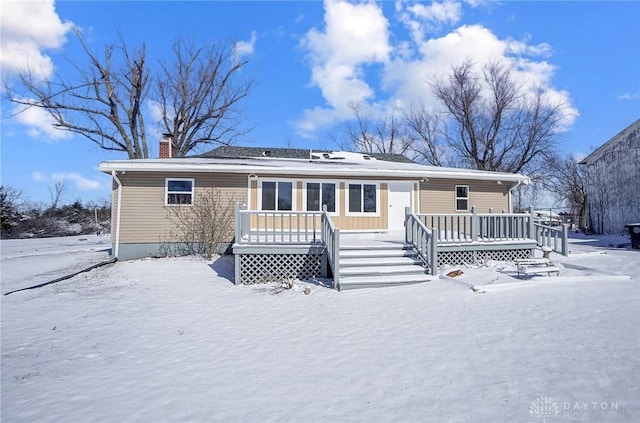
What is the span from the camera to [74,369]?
13.2 ft

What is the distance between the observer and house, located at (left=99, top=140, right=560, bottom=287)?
877cm

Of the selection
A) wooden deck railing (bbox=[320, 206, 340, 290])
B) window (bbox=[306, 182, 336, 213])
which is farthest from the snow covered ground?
window (bbox=[306, 182, 336, 213])

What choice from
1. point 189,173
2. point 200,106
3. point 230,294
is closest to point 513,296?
point 230,294

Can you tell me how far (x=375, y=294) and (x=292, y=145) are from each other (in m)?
28.7

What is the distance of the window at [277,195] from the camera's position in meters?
12.7

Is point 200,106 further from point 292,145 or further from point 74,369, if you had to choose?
point 74,369

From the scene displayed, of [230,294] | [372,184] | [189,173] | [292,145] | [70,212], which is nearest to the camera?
[230,294]

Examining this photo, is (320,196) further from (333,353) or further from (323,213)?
(333,353)

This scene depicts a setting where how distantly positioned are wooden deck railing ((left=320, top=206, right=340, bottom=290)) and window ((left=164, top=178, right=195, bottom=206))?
567cm

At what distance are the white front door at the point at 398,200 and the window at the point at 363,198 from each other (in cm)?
66

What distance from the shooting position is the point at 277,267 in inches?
350

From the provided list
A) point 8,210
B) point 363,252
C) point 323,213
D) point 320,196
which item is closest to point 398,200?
point 320,196

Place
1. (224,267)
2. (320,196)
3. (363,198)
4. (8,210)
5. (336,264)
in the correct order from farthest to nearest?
(8,210)
(363,198)
(320,196)
(224,267)
(336,264)

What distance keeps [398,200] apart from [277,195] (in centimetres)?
467
